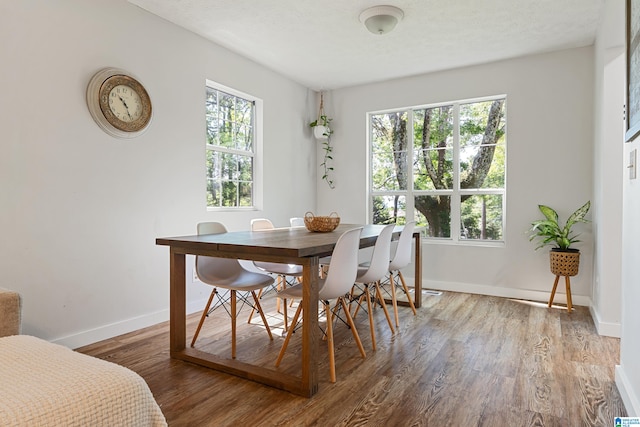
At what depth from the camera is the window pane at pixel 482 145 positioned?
4.34m

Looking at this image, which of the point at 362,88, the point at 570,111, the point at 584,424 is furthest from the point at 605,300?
the point at 362,88

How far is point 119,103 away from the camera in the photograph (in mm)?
2926

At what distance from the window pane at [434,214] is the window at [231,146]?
2014mm

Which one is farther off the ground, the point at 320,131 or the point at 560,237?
the point at 320,131

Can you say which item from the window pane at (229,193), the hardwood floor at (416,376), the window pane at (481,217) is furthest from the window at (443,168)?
the window pane at (229,193)

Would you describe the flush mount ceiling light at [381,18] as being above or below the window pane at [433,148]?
above

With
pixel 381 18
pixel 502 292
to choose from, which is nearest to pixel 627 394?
pixel 502 292

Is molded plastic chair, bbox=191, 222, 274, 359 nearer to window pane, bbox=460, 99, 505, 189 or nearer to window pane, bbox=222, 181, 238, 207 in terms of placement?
window pane, bbox=222, 181, 238, 207

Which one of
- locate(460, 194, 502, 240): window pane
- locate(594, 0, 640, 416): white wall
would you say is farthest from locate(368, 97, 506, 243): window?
locate(594, 0, 640, 416): white wall

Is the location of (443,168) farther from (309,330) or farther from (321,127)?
(309,330)

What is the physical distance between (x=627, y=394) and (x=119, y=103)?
3565 mm

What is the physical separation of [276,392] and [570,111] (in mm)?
3835

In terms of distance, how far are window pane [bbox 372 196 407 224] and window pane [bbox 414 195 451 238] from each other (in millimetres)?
190

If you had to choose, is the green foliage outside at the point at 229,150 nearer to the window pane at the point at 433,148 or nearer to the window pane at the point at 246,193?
the window pane at the point at 246,193
